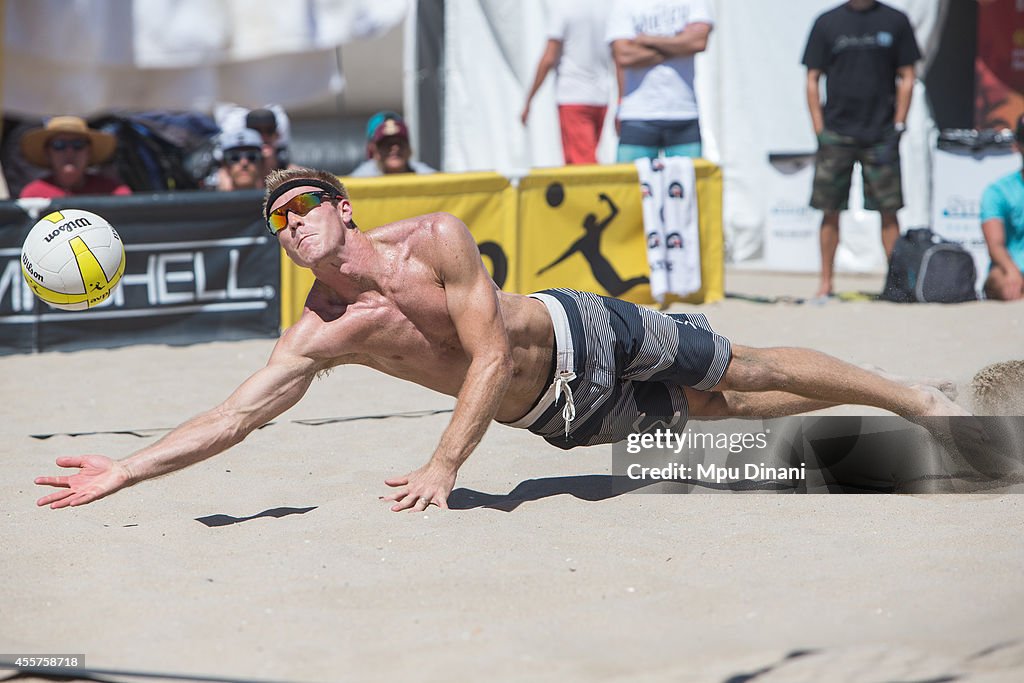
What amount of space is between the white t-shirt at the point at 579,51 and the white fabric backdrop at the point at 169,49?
15.4 feet

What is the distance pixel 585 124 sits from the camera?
8.52m

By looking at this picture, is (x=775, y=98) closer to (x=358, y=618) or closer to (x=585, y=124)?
(x=585, y=124)

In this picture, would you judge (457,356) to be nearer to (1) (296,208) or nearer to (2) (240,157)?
(1) (296,208)

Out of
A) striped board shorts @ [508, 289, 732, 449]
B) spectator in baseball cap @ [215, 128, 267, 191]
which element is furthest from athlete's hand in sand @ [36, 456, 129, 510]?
spectator in baseball cap @ [215, 128, 267, 191]

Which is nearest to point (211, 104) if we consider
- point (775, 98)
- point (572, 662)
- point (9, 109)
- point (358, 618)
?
point (9, 109)

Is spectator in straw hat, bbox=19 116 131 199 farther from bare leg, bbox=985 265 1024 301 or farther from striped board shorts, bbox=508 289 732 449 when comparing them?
bare leg, bbox=985 265 1024 301

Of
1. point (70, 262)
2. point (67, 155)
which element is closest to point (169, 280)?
point (67, 155)

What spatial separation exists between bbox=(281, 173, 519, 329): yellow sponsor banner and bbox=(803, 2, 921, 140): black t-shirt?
220cm

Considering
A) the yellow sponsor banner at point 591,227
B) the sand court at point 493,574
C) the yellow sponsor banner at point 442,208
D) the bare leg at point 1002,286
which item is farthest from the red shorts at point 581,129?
the sand court at point 493,574

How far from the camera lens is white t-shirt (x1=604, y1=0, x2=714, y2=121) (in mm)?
7680

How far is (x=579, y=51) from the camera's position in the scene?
841cm

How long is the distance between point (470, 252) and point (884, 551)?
1.41 meters

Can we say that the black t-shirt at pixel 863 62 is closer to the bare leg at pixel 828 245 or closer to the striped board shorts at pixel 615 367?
the bare leg at pixel 828 245

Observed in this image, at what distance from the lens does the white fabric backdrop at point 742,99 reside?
9789 mm
